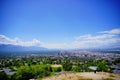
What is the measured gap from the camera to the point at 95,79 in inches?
372

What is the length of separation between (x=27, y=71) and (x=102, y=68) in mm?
7331

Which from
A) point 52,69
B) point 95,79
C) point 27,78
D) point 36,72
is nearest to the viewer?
point 95,79

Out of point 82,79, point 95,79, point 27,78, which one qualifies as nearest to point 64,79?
point 82,79

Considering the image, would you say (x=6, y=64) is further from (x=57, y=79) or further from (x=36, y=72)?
(x=57, y=79)

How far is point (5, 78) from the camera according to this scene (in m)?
10.4

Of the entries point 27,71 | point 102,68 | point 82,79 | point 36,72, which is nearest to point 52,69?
point 36,72

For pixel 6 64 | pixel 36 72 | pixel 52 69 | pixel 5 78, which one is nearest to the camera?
pixel 5 78

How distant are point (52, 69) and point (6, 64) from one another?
6101mm

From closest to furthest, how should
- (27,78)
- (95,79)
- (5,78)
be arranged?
(95,79) < (5,78) < (27,78)

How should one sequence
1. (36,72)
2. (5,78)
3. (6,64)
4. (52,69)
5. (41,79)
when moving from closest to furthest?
(5,78) → (41,79) → (36,72) → (52,69) → (6,64)

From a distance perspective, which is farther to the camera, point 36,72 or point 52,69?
point 52,69

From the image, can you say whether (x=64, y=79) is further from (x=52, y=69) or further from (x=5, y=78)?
(x=52, y=69)

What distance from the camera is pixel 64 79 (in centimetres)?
988

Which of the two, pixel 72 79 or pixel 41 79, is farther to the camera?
pixel 41 79
